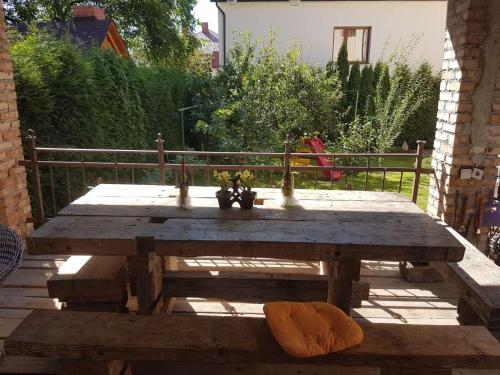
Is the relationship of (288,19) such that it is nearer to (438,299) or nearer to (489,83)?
(489,83)

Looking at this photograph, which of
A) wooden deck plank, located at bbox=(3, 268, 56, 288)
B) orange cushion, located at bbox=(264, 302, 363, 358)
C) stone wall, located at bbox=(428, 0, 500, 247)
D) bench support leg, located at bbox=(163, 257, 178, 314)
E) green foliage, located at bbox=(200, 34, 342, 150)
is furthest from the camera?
green foliage, located at bbox=(200, 34, 342, 150)

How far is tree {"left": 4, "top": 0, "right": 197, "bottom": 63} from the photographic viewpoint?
13750 millimetres

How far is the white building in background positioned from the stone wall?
9250mm

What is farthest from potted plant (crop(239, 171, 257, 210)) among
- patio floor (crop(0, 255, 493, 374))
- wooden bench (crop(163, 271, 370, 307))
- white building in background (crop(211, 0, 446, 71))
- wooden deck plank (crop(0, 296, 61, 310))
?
white building in background (crop(211, 0, 446, 71))

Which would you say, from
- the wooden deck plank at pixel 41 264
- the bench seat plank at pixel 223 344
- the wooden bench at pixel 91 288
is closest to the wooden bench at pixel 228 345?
the bench seat plank at pixel 223 344

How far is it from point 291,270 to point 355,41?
1125cm

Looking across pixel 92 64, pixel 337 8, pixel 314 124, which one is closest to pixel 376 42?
pixel 337 8

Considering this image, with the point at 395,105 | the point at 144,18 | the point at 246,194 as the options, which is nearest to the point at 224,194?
the point at 246,194

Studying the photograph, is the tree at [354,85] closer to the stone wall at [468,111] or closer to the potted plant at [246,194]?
the stone wall at [468,111]

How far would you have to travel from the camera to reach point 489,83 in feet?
A: 11.3

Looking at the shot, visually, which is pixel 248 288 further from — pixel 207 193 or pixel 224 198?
pixel 207 193

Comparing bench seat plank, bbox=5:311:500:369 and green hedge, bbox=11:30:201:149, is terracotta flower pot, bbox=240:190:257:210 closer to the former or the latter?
bench seat plank, bbox=5:311:500:369

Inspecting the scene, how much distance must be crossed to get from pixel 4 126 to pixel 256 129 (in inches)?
198

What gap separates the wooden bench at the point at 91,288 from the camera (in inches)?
91.8
